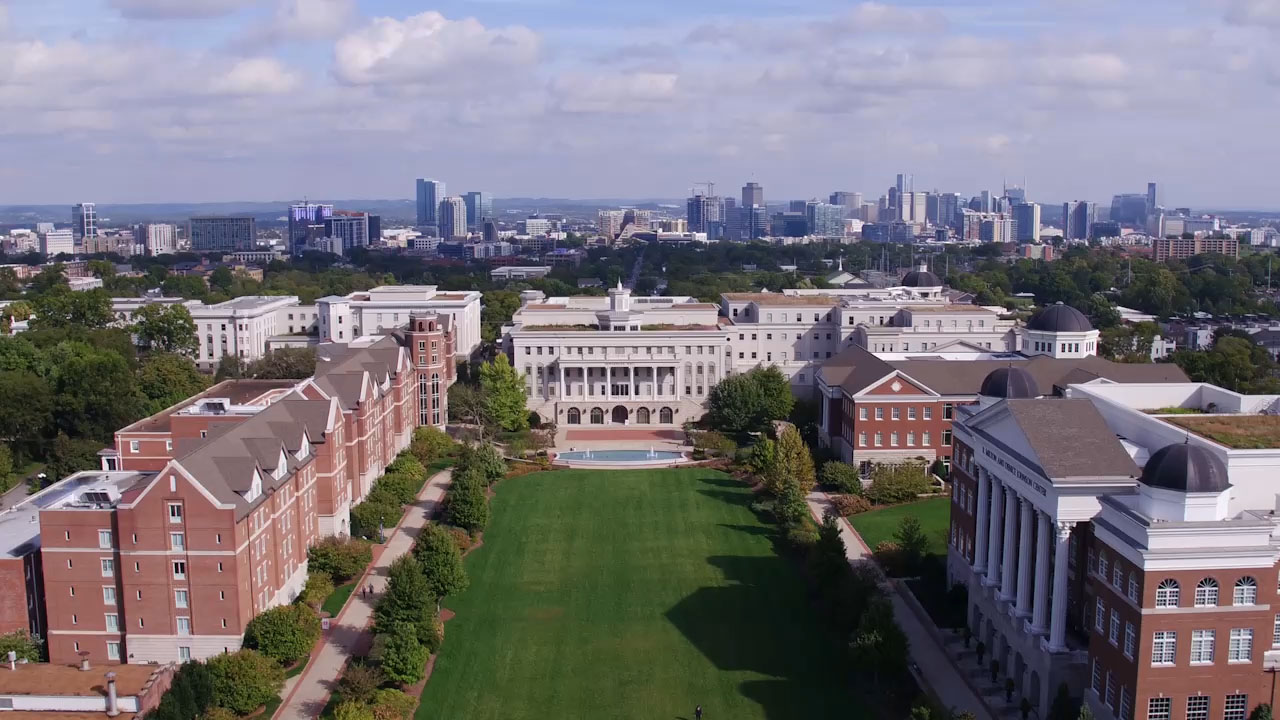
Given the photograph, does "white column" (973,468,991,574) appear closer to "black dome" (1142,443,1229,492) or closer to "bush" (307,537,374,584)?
"black dome" (1142,443,1229,492)

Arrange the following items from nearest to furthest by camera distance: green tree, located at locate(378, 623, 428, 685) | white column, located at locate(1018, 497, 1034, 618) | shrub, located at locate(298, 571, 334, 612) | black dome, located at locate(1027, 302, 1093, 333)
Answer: white column, located at locate(1018, 497, 1034, 618) < green tree, located at locate(378, 623, 428, 685) < shrub, located at locate(298, 571, 334, 612) < black dome, located at locate(1027, 302, 1093, 333)

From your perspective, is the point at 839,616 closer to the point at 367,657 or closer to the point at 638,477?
the point at 367,657

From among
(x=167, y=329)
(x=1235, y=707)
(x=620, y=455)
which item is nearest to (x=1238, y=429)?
(x=1235, y=707)

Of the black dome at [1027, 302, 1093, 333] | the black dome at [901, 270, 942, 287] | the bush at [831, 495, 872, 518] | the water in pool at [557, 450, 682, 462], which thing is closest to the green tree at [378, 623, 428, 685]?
the bush at [831, 495, 872, 518]

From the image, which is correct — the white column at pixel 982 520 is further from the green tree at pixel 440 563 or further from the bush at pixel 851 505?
the green tree at pixel 440 563

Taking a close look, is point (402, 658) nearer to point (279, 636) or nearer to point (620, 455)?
point (279, 636)

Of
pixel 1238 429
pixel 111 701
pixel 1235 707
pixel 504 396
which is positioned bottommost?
pixel 111 701
